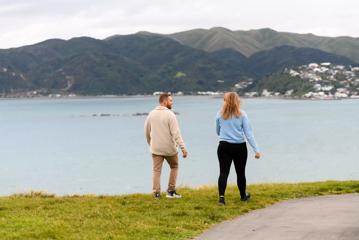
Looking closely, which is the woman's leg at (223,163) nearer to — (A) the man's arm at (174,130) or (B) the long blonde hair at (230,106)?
(B) the long blonde hair at (230,106)

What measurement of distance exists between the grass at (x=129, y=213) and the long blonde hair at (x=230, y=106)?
5.86 ft

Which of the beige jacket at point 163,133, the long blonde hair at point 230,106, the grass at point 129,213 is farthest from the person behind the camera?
the beige jacket at point 163,133

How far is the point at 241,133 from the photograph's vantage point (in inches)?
461

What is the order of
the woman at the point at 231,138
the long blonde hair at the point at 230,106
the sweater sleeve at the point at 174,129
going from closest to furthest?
the long blonde hair at the point at 230,106
the woman at the point at 231,138
the sweater sleeve at the point at 174,129

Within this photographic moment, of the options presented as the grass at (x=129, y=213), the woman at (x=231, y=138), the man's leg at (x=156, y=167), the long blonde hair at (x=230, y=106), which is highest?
the long blonde hair at (x=230, y=106)

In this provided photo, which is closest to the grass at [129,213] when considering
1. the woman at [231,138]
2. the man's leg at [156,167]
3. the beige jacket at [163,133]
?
the man's leg at [156,167]

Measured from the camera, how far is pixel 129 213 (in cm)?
1087

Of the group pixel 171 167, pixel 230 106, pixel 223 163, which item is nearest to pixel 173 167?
pixel 171 167

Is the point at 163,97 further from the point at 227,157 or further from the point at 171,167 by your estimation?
the point at 227,157

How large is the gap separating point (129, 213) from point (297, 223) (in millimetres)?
3059

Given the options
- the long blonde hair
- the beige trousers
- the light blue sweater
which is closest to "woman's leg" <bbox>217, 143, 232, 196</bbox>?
the light blue sweater

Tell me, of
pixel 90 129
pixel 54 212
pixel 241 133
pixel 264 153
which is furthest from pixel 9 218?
pixel 90 129

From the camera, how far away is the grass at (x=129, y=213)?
927 cm

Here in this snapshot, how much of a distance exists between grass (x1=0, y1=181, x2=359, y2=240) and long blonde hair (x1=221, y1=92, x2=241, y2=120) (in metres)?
1.79
